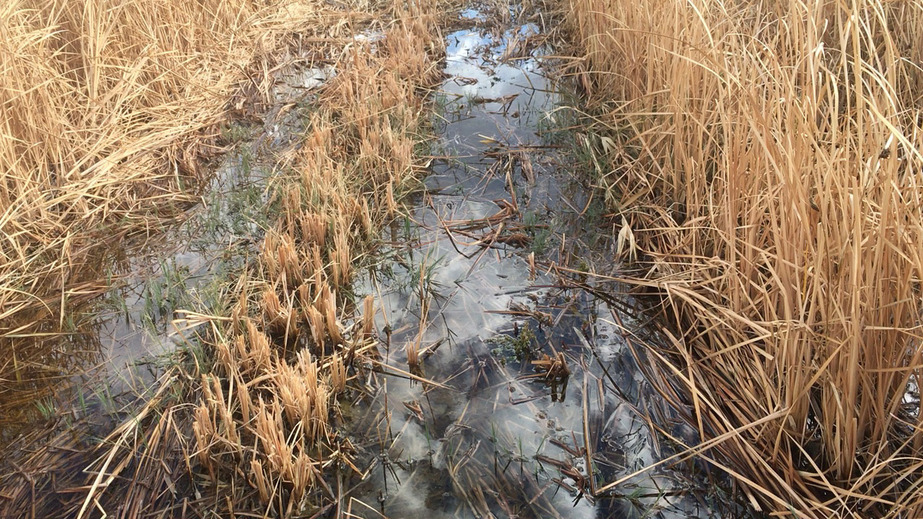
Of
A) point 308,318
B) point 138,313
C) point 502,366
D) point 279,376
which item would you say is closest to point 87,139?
point 138,313

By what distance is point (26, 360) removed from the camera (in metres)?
2.64

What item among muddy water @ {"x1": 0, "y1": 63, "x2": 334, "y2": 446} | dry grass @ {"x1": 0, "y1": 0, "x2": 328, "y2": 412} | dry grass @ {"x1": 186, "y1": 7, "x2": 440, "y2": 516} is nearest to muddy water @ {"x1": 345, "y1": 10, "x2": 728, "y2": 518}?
dry grass @ {"x1": 186, "y1": 7, "x2": 440, "y2": 516}

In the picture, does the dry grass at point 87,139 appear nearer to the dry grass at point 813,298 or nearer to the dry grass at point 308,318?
the dry grass at point 308,318

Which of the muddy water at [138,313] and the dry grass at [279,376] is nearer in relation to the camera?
the dry grass at [279,376]

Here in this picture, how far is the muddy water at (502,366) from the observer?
2080mm

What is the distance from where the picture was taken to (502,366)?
257 cm

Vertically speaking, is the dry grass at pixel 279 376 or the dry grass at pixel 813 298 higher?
the dry grass at pixel 813 298

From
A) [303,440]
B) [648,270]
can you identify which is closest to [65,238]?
[303,440]

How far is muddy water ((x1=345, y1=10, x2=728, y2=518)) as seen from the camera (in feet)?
6.82

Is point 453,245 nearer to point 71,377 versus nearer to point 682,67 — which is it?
point 682,67

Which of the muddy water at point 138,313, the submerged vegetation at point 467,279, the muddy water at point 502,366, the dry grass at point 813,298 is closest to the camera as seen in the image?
the dry grass at point 813,298

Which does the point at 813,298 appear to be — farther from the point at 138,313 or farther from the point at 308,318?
the point at 138,313

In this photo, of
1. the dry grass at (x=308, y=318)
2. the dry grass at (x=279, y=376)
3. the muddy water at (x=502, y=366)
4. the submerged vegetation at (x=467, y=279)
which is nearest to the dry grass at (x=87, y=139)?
the submerged vegetation at (x=467, y=279)

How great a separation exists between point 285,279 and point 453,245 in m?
0.83
